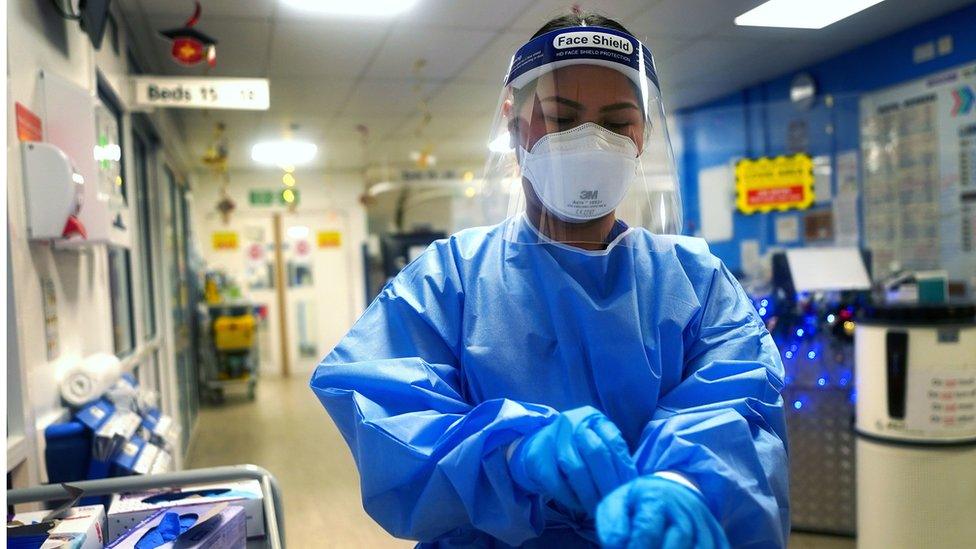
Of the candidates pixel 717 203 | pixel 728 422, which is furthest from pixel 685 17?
pixel 728 422

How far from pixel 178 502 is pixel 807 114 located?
157 inches

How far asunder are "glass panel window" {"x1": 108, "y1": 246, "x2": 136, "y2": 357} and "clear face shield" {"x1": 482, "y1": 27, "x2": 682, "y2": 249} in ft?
7.93

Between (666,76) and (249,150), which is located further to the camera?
(249,150)

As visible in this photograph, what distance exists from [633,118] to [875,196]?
3.85 m

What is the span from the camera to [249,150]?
293 inches

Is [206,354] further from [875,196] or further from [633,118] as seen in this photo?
[633,118]

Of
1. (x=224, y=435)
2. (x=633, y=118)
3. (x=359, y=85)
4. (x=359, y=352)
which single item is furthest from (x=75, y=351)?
(x=224, y=435)

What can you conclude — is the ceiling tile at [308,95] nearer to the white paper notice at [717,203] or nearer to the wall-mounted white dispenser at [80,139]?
the white paper notice at [717,203]

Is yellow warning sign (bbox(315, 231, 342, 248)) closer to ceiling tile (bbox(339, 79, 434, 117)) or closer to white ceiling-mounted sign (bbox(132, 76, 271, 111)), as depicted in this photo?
ceiling tile (bbox(339, 79, 434, 117))

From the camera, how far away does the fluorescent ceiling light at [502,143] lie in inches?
46.7

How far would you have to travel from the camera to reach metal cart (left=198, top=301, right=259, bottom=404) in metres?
7.30

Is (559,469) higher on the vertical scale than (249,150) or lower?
lower

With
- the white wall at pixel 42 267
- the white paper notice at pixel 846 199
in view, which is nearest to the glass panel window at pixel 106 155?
the white wall at pixel 42 267

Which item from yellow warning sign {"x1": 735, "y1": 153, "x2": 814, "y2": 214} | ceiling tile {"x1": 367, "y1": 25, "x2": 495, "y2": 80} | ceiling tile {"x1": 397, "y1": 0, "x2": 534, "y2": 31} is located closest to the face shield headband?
ceiling tile {"x1": 397, "y1": 0, "x2": 534, "y2": 31}
